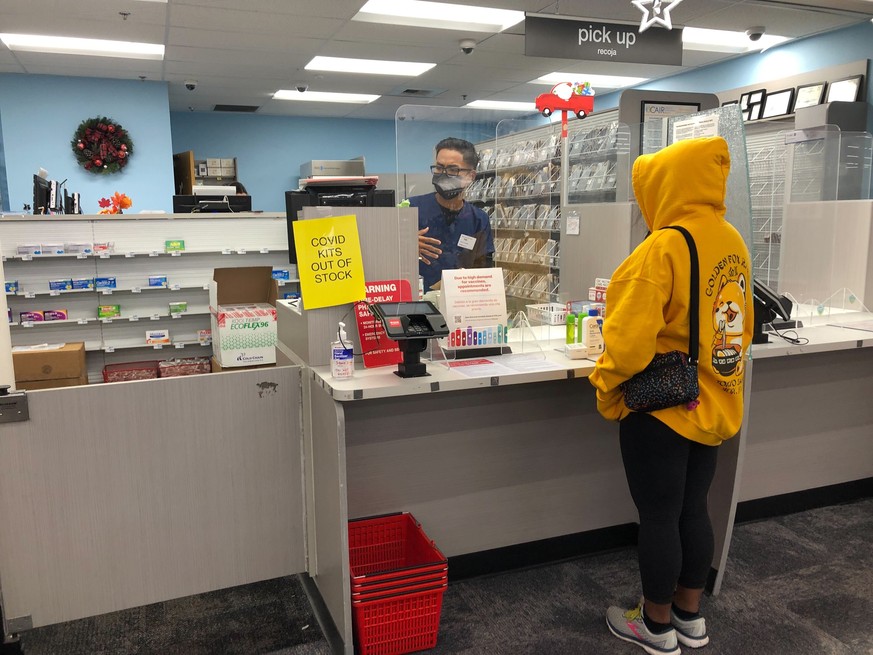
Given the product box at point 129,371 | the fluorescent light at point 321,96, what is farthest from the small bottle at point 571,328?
the fluorescent light at point 321,96

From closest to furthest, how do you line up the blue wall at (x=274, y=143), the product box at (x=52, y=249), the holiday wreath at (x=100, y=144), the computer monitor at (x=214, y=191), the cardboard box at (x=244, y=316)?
the cardboard box at (x=244, y=316)
the product box at (x=52, y=249)
the computer monitor at (x=214, y=191)
the holiday wreath at (x=100, y=144)
the blue wall at (x=274, y=143)

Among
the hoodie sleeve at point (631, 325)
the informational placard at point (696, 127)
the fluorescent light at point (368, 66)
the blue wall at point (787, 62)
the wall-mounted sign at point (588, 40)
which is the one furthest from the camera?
the fluorescent light at point (368, 66)

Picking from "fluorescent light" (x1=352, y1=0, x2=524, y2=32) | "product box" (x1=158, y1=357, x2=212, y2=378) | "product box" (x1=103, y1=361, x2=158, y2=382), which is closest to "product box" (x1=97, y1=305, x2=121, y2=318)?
"product box" (x1=103, y1=361, x2=158, y2=382)

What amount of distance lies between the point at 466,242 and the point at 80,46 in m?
5.86

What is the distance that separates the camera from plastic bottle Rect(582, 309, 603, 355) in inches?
91.3

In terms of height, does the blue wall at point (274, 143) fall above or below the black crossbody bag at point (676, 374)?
above

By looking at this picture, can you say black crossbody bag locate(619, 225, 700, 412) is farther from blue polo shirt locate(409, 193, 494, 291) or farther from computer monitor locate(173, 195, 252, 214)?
computer monitor locate(173, 195, 252, 214)

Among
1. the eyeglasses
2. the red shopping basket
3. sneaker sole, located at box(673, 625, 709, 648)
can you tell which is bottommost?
sneaker sole, located at box(673, 625, 709, 648)

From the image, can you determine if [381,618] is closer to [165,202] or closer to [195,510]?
[195,510]

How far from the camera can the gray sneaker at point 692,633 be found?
83.1 inches

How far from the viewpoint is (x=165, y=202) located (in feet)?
27.2

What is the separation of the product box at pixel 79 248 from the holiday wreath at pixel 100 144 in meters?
3.42

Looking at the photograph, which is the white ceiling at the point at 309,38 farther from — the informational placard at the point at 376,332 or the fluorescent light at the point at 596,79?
the informational placard at the point at 376,332

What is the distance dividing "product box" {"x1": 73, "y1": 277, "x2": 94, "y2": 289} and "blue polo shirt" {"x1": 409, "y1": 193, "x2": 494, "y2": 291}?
11.5ft
